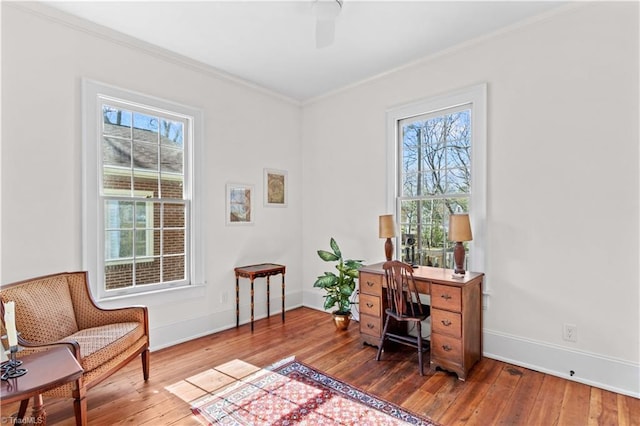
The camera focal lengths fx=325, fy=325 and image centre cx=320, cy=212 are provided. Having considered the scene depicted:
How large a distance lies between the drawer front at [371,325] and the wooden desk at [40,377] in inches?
90.9

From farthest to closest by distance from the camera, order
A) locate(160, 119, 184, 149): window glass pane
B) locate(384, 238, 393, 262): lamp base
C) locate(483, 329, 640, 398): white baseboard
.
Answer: locate(384, 238, 393, 262): lamp base
locate(160, 119, 184, 149): window glass pane
locate(483, 329, 640, 398): white baseboard

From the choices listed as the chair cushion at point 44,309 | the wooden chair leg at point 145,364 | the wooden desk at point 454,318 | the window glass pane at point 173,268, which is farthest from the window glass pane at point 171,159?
the wooden desk at point 454,318

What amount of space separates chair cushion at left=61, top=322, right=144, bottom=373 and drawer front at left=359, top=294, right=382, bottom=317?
1954mm

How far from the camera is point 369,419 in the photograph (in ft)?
6.73

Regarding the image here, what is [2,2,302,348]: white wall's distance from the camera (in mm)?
2434

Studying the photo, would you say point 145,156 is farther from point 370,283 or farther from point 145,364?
point 370,283

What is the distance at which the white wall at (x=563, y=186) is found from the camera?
236cm

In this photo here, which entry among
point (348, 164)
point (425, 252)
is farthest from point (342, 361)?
point (348, 164)

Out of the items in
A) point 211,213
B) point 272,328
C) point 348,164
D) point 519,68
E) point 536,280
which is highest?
point 519,68

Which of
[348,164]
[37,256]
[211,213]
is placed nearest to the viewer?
[37,256]

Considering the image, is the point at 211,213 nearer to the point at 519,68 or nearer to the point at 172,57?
the point at 172,57

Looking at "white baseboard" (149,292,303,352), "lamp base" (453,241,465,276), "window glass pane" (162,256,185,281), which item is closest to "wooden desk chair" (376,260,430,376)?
"lamp base" (453,241,465,276)

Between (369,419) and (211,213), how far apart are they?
8.36ft

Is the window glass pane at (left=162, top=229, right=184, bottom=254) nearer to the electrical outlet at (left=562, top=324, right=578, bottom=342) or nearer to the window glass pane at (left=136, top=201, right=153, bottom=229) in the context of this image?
the window glass pane at (left=136, top=201, right=153, bottom=229)
